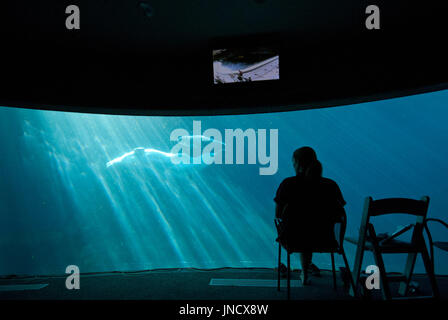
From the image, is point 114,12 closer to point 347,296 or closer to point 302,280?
point 302,280

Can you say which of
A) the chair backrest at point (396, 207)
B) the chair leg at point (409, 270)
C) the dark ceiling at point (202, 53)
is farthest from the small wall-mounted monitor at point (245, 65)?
the chair leg at point (409, 270)

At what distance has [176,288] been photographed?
9.36 ft

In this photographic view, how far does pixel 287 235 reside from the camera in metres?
2.27

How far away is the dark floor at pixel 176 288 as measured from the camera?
2.61 m

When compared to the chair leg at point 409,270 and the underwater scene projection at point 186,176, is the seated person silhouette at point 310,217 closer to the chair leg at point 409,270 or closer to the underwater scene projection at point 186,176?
the chair leg at point 409,270

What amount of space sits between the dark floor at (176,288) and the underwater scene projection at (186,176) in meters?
21.8

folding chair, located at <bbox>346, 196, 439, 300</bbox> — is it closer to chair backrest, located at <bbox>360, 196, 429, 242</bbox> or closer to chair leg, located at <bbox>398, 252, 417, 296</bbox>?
chair backrest, located at <bbox>360, 196, 429, 242</bbox>

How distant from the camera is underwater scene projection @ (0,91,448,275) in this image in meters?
28.7

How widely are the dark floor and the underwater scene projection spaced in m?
21.8

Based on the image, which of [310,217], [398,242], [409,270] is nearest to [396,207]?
[398,242]

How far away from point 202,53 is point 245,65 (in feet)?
2.67

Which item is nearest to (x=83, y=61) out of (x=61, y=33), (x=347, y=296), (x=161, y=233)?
(x=61, y=33)

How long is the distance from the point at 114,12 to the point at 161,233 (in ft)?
129

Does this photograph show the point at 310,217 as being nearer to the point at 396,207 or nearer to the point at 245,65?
the point at 396,207
